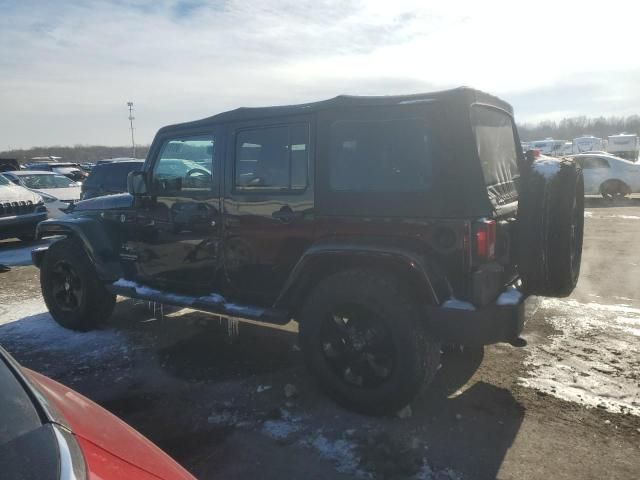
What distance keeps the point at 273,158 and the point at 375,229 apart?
1.06 meters

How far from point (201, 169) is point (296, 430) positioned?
2.27 meters

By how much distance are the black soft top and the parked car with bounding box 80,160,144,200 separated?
755 centimetres

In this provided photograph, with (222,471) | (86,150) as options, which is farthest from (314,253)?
(86,150)

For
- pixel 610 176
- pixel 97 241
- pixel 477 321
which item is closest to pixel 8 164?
pixel 97 241

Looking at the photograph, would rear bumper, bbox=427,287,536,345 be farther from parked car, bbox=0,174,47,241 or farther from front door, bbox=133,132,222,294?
parked car, bbox=0,174,47,241

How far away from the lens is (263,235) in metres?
3.85

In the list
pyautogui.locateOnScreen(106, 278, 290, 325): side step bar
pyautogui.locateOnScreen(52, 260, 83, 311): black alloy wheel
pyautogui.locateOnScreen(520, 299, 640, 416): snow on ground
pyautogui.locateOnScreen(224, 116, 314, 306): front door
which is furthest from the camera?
pyautogui.locateOnScreen(52, 260, 83, 311): black alloy wheel

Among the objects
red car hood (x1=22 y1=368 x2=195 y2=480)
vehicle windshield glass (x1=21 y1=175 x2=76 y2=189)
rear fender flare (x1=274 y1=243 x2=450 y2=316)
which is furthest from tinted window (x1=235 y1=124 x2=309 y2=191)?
vehicle windshield glass (x1=21 y1=175 x2=76 y2=189)

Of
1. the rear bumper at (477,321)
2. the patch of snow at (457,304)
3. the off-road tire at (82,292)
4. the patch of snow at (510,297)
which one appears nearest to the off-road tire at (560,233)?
the patch of snow at (510,297)

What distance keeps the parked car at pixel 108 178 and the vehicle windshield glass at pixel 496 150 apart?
907cm

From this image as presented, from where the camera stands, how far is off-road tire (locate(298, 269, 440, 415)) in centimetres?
316

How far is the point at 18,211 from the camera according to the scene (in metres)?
10.4

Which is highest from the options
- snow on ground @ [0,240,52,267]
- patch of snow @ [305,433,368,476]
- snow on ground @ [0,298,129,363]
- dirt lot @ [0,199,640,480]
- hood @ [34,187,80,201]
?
hood @ [34,187,80,201]

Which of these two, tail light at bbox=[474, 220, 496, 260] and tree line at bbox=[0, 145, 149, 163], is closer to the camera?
tail light at bbox=[474, 220, 496, 260]
